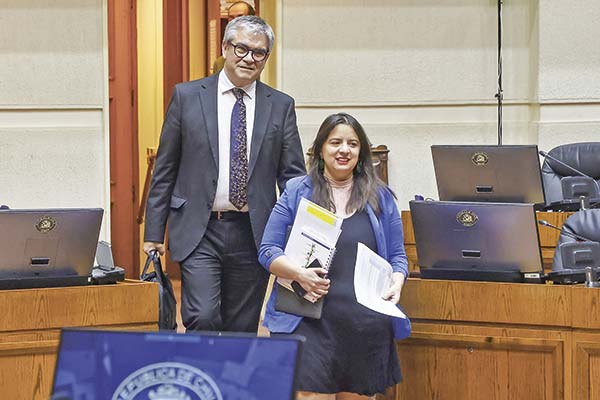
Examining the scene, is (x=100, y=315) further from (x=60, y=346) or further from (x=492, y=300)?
(x=60, y=346)

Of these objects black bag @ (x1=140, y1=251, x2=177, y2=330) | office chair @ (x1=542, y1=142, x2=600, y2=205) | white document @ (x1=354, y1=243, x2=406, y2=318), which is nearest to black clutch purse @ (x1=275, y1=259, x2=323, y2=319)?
white document @ (x1=354, y1=243, x2=406, y2=318)

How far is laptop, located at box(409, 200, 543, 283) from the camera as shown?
413 cm

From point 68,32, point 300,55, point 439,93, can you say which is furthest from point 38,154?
point 439,93

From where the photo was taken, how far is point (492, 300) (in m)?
4.23

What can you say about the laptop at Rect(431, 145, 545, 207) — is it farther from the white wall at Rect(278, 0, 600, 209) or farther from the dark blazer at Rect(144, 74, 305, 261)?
the white wall at Rect(278, 0, 600, 209)

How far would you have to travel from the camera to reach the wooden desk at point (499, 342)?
4.11 meters

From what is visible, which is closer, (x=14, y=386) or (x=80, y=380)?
(x=80, y=380)

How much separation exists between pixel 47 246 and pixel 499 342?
1659 millimetres

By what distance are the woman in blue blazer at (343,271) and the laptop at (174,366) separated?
1.92 meters

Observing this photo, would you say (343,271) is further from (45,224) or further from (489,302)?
(45,224)

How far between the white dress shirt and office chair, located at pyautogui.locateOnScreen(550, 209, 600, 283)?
1.22m

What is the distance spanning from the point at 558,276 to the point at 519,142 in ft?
12.6

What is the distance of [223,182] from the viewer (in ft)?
14.3

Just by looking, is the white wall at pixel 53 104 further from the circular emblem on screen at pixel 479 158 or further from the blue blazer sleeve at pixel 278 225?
the blue blazer sleeve at pixel 278 225
